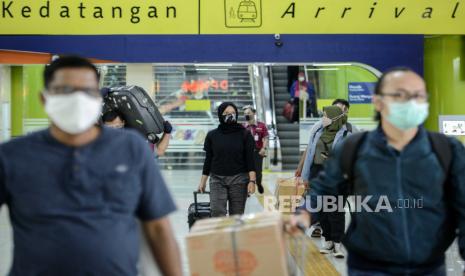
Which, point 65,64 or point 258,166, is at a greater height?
point 65,64

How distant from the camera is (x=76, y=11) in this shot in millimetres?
6008

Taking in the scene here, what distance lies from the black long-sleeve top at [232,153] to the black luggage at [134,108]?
1163mm

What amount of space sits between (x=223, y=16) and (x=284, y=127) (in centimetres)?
1231

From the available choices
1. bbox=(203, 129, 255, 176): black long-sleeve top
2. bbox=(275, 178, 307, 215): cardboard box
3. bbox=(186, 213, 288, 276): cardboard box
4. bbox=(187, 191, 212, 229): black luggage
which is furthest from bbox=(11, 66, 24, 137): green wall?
bbox=(186, 213, 288, 276): cardboard box

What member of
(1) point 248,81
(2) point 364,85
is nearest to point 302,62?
(2) point 364,85

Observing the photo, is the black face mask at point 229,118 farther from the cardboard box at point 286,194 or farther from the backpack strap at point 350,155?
the backpack strap at point 350,155

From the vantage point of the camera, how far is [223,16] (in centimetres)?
606

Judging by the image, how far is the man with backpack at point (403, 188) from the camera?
2781 millimetres

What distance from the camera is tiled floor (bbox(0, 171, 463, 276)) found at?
6.60 meters

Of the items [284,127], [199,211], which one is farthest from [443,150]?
[284,127]

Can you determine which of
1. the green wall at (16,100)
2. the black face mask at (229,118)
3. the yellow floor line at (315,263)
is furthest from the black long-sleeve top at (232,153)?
the green wall at (16,100)

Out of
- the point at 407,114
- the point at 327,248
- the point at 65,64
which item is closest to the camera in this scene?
the point at 65,64

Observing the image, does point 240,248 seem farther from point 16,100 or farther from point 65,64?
point 16,100

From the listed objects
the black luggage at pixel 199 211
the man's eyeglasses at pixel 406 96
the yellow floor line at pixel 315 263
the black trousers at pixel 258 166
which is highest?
the man's eyeglasses at pixel 406 96
